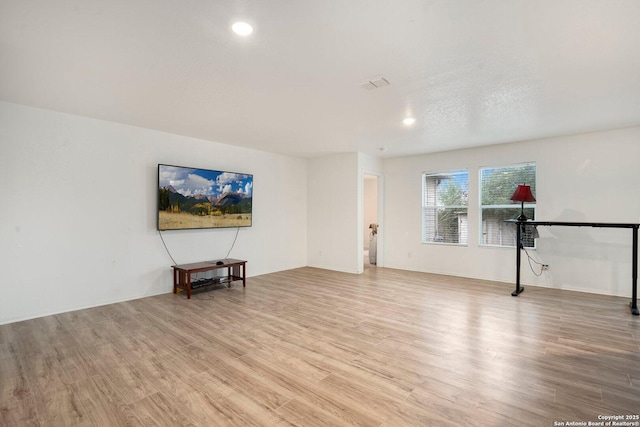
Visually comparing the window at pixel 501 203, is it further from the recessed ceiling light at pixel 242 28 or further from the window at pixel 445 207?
the recessed ceiling light at pixel 242 28

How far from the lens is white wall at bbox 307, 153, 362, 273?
21.3 feet

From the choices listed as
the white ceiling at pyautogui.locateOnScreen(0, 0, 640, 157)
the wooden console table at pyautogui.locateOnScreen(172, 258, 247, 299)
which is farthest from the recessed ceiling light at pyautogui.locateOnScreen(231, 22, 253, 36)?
the wooden console table at pyautogui.locateOnScreen(172, 258, 247, 299)

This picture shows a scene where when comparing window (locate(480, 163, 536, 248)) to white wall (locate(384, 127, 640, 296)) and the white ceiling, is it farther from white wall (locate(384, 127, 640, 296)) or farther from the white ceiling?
the white ceiling

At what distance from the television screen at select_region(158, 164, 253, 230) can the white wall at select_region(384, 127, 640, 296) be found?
4.09m

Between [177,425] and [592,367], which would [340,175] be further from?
[177,425]

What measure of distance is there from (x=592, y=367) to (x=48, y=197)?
602 centimetres

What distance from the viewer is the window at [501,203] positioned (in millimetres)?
5488

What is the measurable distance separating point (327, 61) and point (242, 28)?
758 millimetres

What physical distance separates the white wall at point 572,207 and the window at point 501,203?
13 cm

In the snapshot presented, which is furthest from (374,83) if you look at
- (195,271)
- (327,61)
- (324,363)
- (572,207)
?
(572,207)

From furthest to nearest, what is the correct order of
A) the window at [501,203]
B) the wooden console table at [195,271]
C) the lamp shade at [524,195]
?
the window at [501,203], the lamp shade at [524,195], the wooden console table at [195,271]

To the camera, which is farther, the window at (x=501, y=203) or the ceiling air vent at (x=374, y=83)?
the window at (x=501, y=203)

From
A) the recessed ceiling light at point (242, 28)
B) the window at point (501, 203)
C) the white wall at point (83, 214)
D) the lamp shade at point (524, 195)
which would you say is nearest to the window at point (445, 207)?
the window at point (501, 203)

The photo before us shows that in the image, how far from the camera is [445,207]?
21.1 ft
